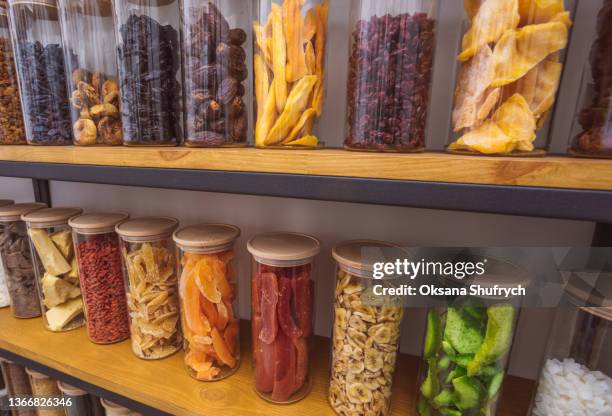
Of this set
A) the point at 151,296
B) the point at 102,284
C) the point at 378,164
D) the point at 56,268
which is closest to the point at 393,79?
the point at 378,164

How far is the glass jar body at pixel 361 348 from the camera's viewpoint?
0.47 meters

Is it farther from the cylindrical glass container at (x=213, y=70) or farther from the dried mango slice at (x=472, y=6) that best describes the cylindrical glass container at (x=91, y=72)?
the dried mango slice at (x=472, y=6)

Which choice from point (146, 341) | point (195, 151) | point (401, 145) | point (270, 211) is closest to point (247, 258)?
point (270, 211)

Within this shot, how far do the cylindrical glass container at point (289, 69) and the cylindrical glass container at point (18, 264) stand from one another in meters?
0.69

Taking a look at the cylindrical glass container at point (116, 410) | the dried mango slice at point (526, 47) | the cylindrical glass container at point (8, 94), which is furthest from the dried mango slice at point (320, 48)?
the cylindrical glass container at point (116, 410)

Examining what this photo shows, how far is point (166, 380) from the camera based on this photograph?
579 mm

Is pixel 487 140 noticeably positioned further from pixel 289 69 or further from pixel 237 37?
pixel 237 37

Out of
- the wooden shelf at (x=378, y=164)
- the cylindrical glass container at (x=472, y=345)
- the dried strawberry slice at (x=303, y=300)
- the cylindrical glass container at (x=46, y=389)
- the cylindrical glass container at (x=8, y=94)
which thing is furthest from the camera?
the cylindrical glass container at (x=46, y=389)

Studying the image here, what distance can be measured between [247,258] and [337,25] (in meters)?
0.54

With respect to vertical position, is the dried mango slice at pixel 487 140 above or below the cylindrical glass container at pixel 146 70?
below

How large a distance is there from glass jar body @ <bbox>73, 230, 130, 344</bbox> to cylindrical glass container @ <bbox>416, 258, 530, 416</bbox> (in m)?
0.62

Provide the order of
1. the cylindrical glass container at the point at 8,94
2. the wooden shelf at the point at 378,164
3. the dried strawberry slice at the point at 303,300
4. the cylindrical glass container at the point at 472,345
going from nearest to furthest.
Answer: the wooden shelf at the point at 378,164 < the cylindrical glass container at the point at 472,345 < the dried strawberry slice at the point at 303,300 < the cylindrical glass container at the point at 8,94

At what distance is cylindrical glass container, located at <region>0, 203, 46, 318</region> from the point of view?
29.5 inches

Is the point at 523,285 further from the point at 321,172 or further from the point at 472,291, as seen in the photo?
the point at 321,172
